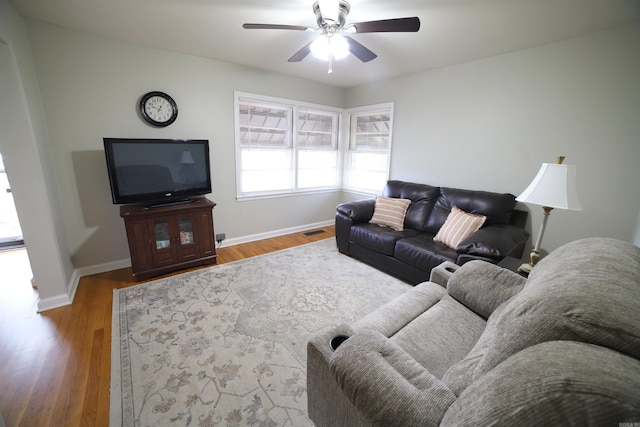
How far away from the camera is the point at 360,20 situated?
7.09 ft

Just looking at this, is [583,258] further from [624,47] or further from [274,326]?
[624,47]

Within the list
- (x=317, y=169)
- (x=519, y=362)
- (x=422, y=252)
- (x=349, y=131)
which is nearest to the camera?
(x=519, y=362)

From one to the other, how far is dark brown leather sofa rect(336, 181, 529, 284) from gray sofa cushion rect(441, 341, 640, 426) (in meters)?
1.81

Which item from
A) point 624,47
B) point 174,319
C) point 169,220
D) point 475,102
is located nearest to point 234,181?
point 169,220

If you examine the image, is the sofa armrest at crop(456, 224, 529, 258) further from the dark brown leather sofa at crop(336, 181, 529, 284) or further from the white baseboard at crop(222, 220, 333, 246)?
the white baseboard at crop(222, 220, 333, 246)

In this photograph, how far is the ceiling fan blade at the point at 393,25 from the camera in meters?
1.63

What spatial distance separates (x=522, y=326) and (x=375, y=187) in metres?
3.81

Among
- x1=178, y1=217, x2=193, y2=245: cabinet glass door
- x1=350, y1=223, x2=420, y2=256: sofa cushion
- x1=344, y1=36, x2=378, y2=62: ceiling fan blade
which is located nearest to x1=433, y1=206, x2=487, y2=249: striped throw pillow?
x1=350, y1=223, x2=420, y2=256: sofa cushion

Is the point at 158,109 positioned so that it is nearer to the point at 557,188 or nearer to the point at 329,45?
the point at 329,45

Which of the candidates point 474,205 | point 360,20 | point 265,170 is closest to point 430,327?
point 474,205

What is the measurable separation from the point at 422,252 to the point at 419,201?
1.02 m

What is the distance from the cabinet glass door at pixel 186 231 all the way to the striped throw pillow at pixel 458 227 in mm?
2798

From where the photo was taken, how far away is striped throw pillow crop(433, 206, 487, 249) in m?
2.58

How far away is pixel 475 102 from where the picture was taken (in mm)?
3051
